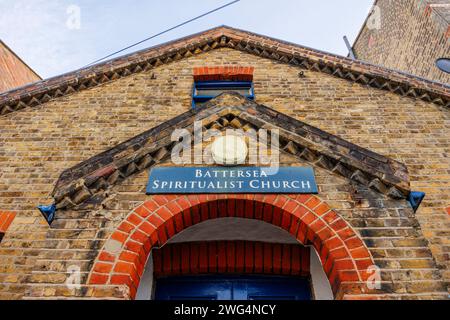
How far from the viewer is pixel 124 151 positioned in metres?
4.04

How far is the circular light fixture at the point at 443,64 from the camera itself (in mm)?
10258

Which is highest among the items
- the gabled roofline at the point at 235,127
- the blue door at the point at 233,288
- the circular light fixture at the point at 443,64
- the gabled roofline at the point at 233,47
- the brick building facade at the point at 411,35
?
the brick building facade at the point at 411,35

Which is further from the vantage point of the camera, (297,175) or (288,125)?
(288,125)

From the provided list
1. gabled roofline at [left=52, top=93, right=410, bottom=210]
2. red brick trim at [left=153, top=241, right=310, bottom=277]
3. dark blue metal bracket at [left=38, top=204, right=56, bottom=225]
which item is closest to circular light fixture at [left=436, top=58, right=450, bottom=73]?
gabled roofline at [left=52, top=93, right=410, bottom=210]

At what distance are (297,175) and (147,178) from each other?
5.91 ft

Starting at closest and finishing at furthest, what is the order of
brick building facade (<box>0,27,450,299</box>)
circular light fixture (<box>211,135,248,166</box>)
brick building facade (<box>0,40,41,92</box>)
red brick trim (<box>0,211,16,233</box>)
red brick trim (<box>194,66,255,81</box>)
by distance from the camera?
brick building facade (<box>0,27,450,299</box>) → circular light fixture (<box>211,135,248,166</box>) → red brick trim (<box>0,211,16,233</box>) → red brick trim (<box>194,66,255,81</box>) → brick building facade (<box>0,40,41,92</box>)

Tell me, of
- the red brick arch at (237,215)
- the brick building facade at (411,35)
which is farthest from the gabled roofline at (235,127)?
the brick building facade at (411,35)

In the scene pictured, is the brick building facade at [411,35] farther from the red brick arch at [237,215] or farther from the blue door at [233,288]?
the red brick arch at [237,215]

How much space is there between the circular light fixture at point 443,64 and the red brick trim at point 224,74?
6787 mm

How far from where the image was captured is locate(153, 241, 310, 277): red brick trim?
458 cm

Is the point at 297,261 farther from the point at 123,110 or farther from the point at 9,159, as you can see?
the point at 9,159

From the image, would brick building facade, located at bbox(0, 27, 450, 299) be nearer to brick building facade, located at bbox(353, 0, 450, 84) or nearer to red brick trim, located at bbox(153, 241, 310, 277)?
red brick trim, located at bbox(153, 241, 310, 277)

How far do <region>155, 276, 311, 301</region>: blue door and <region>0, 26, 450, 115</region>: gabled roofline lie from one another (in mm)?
4777
